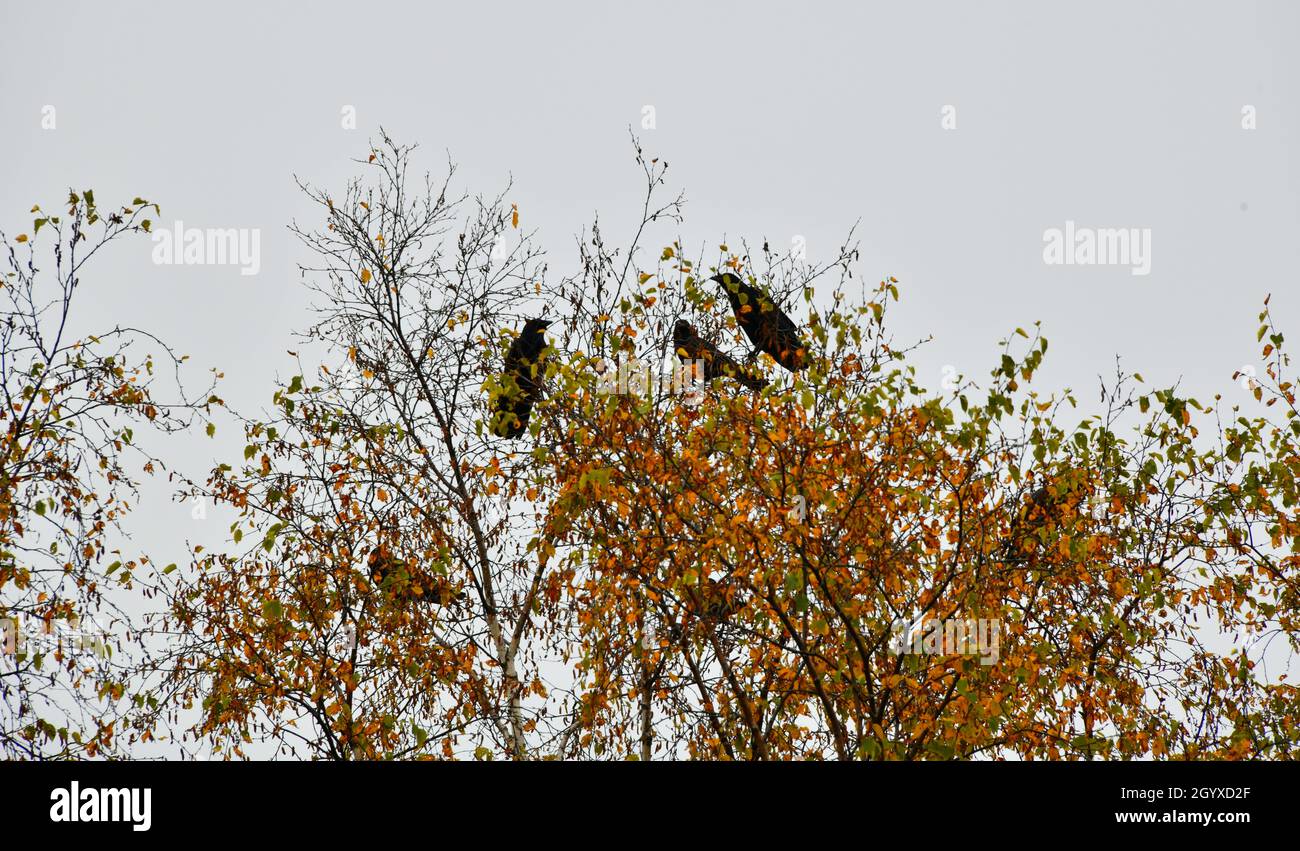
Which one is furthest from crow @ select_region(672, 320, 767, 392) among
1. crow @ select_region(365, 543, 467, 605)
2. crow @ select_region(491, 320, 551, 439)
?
crow @ select_region(365, 543, 467, 605)

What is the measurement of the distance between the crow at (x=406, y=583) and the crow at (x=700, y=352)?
3.22 metres

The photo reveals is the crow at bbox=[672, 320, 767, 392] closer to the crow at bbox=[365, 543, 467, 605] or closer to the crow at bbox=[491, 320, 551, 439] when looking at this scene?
the crow at bbox=[491, 320, 551, 439]

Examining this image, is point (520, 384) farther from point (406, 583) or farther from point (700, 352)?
point (406, 583)

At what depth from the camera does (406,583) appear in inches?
454

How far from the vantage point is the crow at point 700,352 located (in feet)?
38.0

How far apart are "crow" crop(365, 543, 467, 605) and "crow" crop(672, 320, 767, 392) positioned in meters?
3.22

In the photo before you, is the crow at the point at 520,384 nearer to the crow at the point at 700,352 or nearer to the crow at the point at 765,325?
the crow at the point at 700,352

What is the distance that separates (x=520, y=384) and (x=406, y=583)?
2251mm

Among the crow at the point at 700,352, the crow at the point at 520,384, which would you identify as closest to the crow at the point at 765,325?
the crow at the point at 700,352

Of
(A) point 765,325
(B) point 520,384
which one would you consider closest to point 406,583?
(B) point 520,384

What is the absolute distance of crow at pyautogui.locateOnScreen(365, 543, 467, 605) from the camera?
11.7 metres

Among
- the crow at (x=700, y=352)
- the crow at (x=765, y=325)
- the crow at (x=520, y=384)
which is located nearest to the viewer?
the crow at (x=520, y=384)
